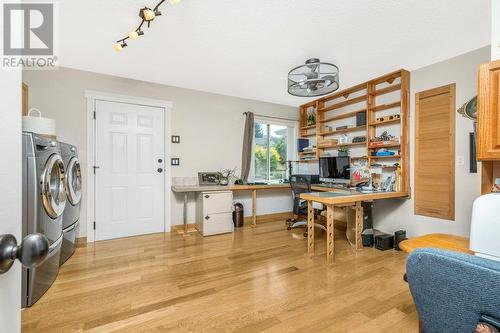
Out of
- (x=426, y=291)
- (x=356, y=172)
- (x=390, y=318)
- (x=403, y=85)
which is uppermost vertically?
(x=403, y=85)

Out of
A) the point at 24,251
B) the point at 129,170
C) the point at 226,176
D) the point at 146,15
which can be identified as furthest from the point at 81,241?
the point at 24,251

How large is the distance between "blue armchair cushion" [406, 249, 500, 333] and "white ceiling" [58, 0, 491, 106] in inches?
79.3

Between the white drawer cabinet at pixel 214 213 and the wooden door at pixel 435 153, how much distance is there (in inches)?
108

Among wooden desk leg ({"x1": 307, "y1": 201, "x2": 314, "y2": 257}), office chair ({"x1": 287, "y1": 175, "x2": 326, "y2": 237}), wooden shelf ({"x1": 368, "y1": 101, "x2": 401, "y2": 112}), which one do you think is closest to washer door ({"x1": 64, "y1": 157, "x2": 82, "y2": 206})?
wooden desk leg ({"x1": 307, "y1": 201, "x2": 314, "y2": 257})

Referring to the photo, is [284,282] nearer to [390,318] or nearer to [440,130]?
[390,318]

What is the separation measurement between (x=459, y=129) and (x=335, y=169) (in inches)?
64.5

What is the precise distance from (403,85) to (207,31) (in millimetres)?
2695

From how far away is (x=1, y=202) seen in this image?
18.1 inches

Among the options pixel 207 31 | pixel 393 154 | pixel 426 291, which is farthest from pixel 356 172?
pixel 426 291

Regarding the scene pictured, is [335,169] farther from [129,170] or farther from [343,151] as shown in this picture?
[129,170]

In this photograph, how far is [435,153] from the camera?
9.57ft

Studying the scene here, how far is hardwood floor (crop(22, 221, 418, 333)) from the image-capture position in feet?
5.17

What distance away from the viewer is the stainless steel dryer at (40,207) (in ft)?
5.79

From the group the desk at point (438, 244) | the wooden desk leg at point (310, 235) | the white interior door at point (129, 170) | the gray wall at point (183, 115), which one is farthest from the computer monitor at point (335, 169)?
the white interior door at point (129, 170)
